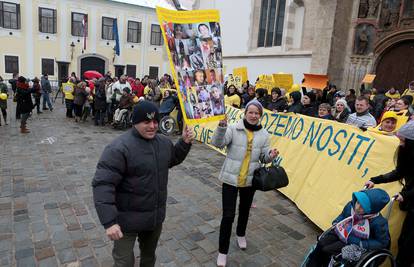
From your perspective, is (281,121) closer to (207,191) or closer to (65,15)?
(207,191)

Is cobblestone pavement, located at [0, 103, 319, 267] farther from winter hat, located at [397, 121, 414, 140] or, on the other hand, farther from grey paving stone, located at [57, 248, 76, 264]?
winter hat, located at [397, 121, 414, 140]

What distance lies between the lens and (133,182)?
2514 mm

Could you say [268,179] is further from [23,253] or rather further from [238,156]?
[23,253]

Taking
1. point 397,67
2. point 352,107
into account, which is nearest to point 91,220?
point 352,107

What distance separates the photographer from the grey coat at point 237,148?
3.54 metres

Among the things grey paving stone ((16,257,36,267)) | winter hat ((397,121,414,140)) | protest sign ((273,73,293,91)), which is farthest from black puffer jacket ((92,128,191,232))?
protest sign ((273,73,293,91))

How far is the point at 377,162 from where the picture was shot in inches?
162

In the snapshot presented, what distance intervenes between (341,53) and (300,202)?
1095 centimetres

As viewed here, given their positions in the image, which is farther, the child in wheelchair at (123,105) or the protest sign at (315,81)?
the protest sign at (315,81)

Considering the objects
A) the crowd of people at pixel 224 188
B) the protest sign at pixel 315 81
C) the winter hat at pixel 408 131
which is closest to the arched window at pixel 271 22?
the protest sign at pixel 315 81

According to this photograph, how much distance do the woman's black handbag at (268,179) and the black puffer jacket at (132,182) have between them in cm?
123

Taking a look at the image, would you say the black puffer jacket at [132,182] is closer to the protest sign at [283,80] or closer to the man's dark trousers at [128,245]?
the man's dark trousers at [128,245]

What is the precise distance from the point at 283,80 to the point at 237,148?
8.14 meters

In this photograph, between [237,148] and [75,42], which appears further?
[75,42]
